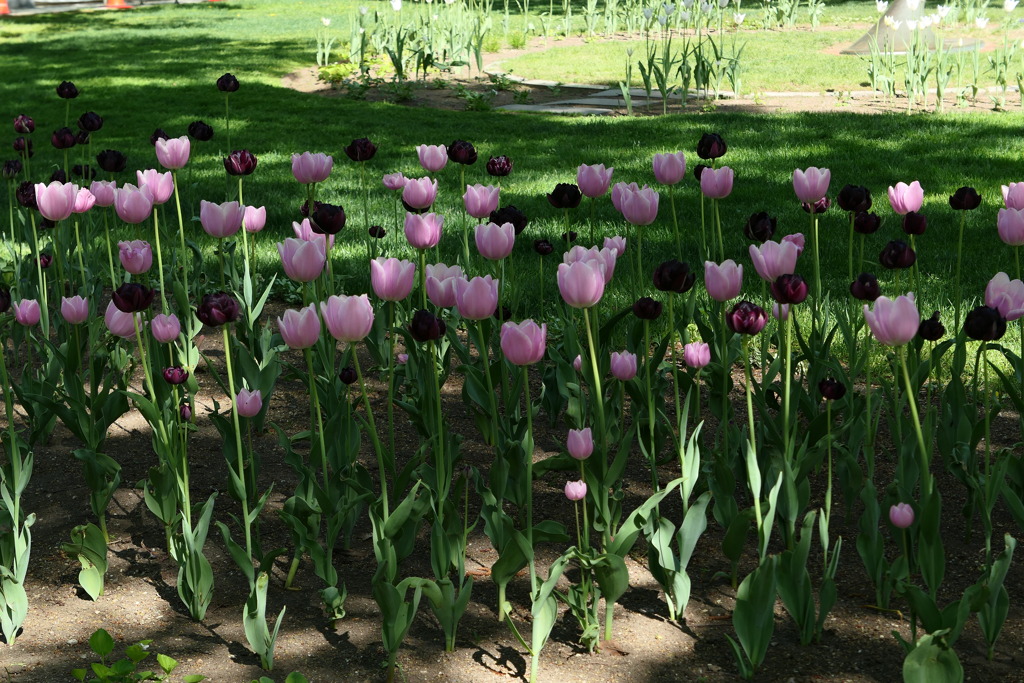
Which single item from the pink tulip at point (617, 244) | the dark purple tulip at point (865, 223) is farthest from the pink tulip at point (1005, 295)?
Result: the pink tulip at point (617, 244)

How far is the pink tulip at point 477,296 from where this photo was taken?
2.31 m

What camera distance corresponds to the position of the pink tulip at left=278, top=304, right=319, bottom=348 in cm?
231

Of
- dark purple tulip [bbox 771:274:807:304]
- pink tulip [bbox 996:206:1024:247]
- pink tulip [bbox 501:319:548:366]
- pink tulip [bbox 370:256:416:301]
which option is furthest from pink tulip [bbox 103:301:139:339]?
pink tulip [bbox 996:206:1024:247]

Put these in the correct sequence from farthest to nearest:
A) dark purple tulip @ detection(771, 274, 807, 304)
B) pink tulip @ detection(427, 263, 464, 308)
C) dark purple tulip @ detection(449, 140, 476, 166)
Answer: dark purple tulip @ detection(449, 140, 476, 166)
pink tulip @ detection(427, 263, 464, 308)
dark purple tulip @ detection(771, 274, 807, 304)

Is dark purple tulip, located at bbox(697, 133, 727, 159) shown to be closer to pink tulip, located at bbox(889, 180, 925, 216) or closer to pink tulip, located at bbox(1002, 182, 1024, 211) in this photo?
pink tulip, located at bbox(889, 180, 925, 216)

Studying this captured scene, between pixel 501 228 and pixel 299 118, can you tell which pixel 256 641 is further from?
pixel 299 118

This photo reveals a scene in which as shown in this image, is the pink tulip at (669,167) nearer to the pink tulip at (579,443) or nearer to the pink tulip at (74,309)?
the pink tulip at (579,443)

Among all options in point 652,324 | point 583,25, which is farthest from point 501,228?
point 583,25

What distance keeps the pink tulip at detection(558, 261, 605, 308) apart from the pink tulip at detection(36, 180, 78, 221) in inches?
61.2

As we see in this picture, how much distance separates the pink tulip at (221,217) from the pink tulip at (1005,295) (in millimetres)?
1920

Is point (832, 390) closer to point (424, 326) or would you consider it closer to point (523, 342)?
point (523, 342)

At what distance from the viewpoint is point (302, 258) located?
247 cm

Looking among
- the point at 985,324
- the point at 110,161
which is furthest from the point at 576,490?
the point at 110,161

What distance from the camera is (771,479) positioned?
268 centimetres
